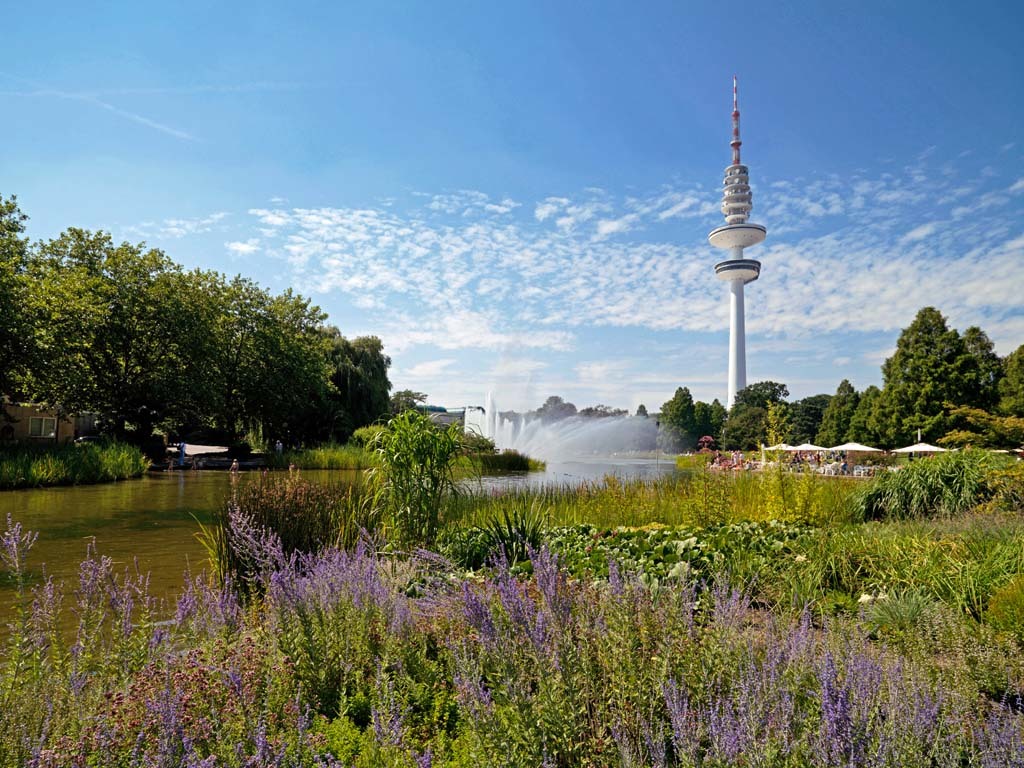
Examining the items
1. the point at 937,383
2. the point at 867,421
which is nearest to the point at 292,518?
the point at 937,383

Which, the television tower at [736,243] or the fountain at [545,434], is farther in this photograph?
the television tower at [736,243]

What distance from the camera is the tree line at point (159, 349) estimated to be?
82.2ft

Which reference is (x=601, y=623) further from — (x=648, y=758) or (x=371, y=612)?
(x=371, y=612)

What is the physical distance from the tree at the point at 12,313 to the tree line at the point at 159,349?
0.05m

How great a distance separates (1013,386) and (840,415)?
19.1 metres

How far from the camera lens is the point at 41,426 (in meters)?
39.6

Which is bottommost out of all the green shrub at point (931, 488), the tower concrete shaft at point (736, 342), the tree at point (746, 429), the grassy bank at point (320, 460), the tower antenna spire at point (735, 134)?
the grassy bank at point (320, 460)

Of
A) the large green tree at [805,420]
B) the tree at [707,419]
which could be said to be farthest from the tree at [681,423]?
the large green tree at [805,420]

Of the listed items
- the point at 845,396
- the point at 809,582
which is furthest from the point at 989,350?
the point at 809,582

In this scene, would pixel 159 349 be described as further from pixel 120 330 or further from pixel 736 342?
pixel 736 342

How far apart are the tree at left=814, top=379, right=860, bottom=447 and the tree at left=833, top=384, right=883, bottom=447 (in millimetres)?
942

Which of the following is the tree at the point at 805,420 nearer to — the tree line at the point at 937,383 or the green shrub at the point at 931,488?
the tree line at the point at 937,383

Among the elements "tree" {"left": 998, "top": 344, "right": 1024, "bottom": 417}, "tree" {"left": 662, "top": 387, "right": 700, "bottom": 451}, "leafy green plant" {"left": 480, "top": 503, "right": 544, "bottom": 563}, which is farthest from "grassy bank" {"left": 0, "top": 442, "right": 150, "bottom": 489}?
"tree" {"left": 662, "top": 387, "right": 700, "bottom": 451}

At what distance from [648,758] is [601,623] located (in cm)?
58
